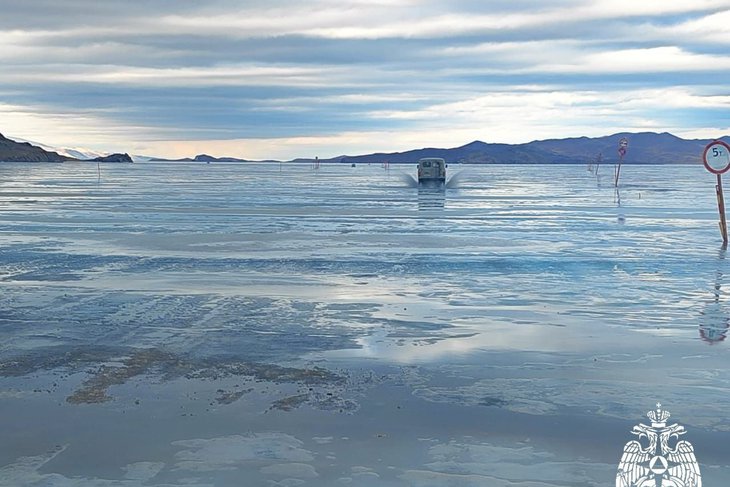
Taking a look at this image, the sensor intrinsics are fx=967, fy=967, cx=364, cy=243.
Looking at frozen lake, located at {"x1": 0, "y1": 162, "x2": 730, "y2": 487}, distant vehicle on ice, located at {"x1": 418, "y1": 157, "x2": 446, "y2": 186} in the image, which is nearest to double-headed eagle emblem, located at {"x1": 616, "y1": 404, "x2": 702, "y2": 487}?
frozen lake, located at {"x1": 0, "y1": 162, "x2": 730, "y2": 487}

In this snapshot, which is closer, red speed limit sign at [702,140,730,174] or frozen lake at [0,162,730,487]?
frozen lake at [0,162,730,487]

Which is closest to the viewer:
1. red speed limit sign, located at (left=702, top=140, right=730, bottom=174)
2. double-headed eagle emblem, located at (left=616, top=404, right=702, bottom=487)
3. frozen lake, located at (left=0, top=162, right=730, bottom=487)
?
double-headed eagle emblem, located at (left=616, top=404, right=702, bottom=487)

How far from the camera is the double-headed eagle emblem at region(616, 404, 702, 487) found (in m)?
6.10

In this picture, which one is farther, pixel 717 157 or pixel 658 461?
pixel 717 157

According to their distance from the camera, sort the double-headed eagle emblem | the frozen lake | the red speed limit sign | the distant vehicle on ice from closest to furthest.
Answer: the double-headed eagle emblem
the frozen lake
the red speed limit sign
the distant vehicle on ice

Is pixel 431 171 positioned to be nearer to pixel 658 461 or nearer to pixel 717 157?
pixel 717 157

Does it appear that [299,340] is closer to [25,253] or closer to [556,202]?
[25,253]

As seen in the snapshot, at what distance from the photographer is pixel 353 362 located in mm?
9836

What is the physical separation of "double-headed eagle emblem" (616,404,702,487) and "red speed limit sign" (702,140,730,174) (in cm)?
1483

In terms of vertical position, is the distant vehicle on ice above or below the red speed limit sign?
below

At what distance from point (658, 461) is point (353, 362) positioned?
12.9 feet

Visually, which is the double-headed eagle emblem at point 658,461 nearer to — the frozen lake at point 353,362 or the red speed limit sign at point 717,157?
the frozen lake at point 353,362

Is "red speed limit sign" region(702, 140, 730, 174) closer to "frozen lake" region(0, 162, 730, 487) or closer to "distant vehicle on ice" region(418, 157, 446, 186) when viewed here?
"frozen lake" region(0, 162, 730, 487)

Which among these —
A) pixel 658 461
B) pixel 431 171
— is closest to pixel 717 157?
pixel 658 461
